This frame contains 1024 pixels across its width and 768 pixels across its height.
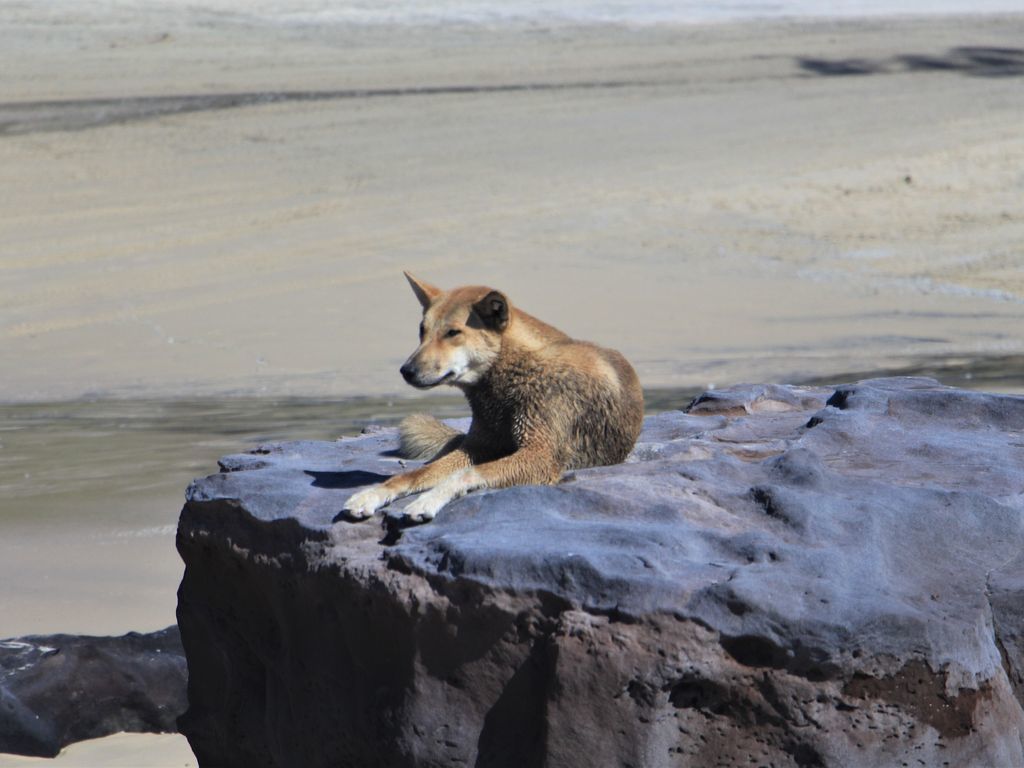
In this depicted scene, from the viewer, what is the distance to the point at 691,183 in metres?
16.4

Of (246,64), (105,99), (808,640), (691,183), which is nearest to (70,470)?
(808,640)

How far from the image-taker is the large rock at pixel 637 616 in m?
3.28

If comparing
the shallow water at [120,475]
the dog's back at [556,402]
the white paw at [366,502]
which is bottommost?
the shallow water at [120,475]

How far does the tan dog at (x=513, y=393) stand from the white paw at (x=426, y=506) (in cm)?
9

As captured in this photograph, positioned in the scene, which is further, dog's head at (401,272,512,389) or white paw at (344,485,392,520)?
dog's head at (401,272,512,389)

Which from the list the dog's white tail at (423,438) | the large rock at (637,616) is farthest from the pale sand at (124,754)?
the dog's white tail at (423,438)

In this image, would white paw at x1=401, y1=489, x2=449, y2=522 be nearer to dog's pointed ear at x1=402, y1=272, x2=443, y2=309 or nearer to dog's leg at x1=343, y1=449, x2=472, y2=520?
dog's leg at x1=343, y1=449, x2=472, y2=520

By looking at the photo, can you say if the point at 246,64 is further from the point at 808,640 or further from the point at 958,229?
the point at 808,640

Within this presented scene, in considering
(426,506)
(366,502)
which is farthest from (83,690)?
(426,506)

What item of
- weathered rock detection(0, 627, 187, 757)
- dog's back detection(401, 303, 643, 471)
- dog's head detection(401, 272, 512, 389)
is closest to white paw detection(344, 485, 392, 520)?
dog's head detection(401, 272, 512, 389)

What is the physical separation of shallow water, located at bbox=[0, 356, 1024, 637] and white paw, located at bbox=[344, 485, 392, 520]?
231 centimetres

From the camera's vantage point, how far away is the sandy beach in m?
10.4

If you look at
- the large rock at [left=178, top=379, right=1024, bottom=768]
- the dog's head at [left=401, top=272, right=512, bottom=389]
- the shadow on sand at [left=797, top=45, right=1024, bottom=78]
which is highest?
the shadow on sand at [left=797, top=45, right=1024, bottom=78]

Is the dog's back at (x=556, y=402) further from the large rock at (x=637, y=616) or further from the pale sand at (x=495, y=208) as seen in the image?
the pale sand at (x=495, y=208)
